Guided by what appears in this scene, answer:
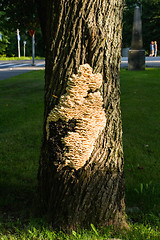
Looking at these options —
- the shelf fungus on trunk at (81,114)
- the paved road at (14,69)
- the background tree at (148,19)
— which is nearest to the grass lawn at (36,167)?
the shelf fungus on trunk at (81,114)

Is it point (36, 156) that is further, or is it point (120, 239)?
point (36, 156)

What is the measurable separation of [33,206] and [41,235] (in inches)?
17.9

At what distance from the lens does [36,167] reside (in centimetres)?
383

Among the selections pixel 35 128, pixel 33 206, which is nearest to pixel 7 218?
pixel 33 206

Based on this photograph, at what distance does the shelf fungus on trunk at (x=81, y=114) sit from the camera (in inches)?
88.4

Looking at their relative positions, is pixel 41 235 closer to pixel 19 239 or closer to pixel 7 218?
pixel 19 239

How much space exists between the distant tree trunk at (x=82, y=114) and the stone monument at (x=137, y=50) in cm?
1235

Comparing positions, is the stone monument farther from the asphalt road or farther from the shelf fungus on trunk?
the shelf fungus on trunk

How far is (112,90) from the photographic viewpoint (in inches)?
93.7

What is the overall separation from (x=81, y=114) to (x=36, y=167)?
177 centimetres

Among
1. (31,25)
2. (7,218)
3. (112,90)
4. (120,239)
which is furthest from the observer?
(31,25)

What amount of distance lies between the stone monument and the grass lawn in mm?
6511

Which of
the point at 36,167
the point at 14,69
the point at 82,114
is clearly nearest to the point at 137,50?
the point at 14,69

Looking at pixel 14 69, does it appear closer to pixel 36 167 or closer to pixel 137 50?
pixel 137 50
